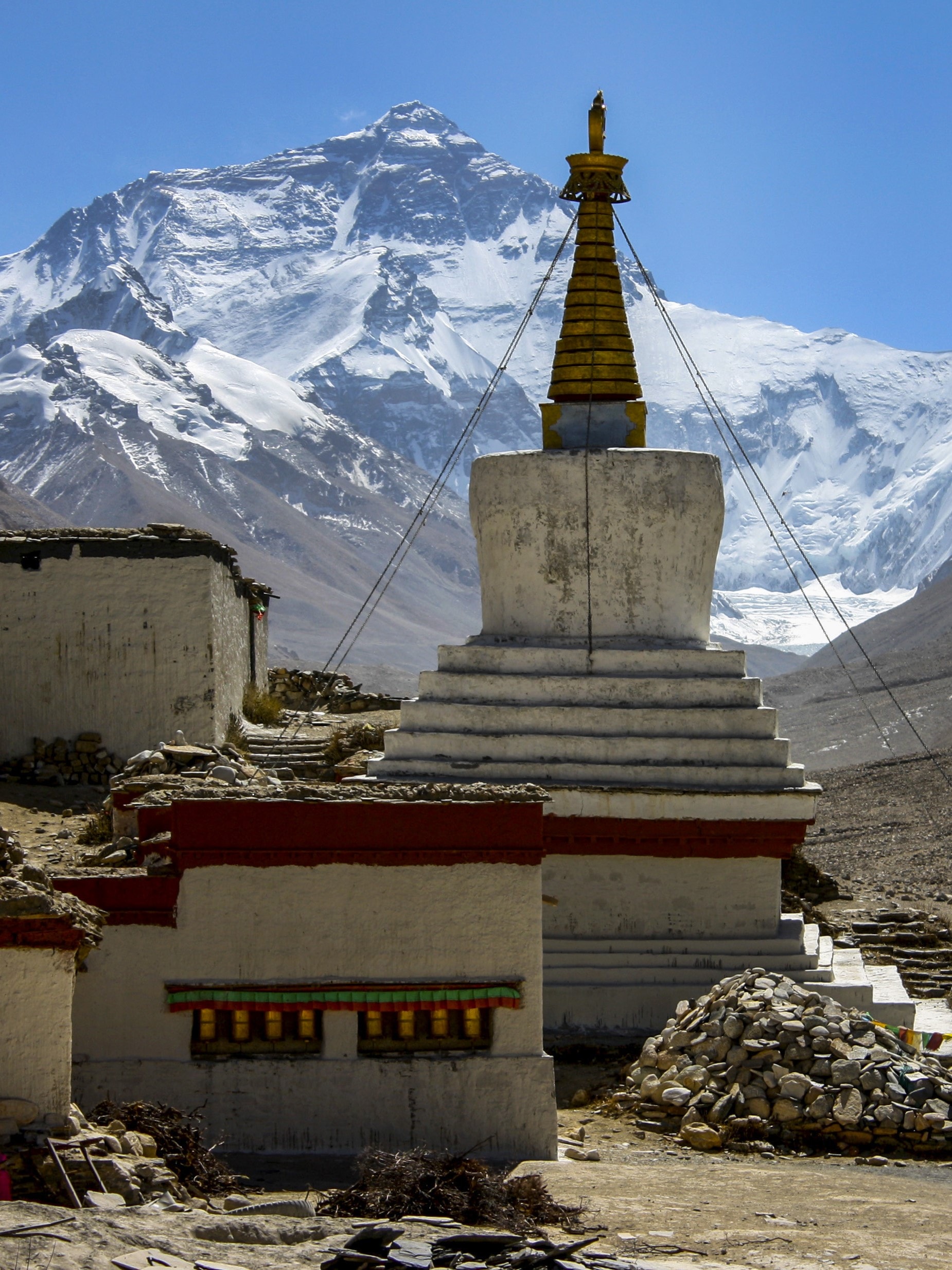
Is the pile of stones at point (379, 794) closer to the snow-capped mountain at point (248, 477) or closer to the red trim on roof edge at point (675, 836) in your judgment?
the red trim on roof edge at point (675, 836)

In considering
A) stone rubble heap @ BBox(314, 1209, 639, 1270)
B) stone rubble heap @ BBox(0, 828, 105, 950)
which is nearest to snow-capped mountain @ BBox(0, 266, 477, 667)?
stone rubble heap @ BBox(0, 828, 105, 950)

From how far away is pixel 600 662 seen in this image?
15500 millimetres

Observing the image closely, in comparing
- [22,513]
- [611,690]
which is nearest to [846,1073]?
[611,690]

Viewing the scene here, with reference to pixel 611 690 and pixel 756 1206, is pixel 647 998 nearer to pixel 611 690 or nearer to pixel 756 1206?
pixel 611 690

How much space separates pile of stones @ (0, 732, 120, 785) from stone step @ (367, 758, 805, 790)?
5250 mm

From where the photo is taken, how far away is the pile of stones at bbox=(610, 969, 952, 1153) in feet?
36.1

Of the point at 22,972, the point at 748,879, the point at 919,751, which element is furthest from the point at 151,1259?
the point at 919,751

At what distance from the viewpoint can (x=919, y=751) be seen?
5178 cm

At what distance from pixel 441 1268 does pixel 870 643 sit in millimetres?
92147

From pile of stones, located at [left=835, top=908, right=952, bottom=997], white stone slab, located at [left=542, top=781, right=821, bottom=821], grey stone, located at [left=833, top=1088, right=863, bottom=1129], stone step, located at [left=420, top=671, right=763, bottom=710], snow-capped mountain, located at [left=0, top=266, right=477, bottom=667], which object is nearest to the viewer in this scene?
grey stone, located at [left=833, top=1088, right=863, bottom=1129]

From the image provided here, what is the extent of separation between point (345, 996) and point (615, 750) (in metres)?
5.00

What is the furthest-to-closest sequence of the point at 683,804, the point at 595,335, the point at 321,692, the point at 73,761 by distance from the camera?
1. the point at 321,692
2. the point at 73,761
3. the point at 595,335
4. the point at 683,804

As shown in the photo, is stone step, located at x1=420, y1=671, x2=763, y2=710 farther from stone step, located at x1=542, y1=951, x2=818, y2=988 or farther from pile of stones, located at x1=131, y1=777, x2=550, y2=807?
pile of stones, located at x1=131, y1=777, x2=550, y2=807

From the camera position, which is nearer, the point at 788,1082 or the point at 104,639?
the point at 788,1082
